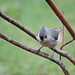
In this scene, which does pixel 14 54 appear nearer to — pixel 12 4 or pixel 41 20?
pixel 41 20

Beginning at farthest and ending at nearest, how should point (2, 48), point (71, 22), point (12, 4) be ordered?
point (12, 4), point (71, 22), point (2, 48)

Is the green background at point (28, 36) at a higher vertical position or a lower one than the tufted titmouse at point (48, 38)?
lower

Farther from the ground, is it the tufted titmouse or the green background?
the tufted titmouse

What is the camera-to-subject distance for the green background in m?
4.05

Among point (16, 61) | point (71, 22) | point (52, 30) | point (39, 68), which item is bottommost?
point (71, 22)

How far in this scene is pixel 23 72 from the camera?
158 inches

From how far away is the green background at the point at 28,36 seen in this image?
4051 millimetres

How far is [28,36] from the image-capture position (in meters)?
5.02

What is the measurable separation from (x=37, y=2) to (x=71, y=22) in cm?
152

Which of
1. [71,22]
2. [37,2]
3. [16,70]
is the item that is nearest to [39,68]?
[16,70]

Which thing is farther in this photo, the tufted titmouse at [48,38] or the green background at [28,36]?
the green background at [28,36]

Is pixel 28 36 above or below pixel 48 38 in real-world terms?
below

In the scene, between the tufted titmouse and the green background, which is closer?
the tufted titmouse

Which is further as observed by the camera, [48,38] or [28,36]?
[28,36]
